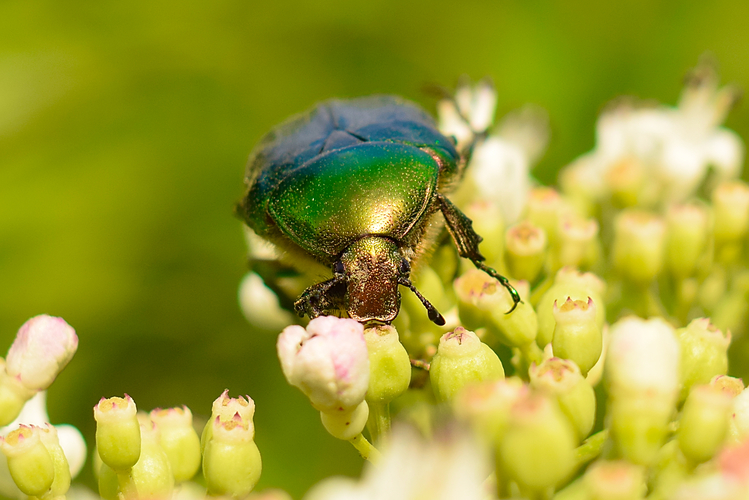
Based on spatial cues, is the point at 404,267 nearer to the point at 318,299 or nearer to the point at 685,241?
the point at 318,299

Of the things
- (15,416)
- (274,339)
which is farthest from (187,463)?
(274,339)

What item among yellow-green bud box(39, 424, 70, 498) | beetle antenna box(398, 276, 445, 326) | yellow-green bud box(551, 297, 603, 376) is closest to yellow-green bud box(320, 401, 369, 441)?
beetle antenna box(398, 276, 445, 326)

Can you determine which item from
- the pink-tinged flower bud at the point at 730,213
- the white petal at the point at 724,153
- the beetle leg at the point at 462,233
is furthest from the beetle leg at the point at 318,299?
the white petal at the point at 724,153

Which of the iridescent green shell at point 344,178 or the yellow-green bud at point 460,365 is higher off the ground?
the iridescent green shell at point 344,178

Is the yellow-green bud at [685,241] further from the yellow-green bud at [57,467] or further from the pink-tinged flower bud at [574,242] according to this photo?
the yellow-green bud at [57,467]

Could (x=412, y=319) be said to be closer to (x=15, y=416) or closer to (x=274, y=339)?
(x=15, y=416)

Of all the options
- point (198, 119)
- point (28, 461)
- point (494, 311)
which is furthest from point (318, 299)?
point (198, 119)

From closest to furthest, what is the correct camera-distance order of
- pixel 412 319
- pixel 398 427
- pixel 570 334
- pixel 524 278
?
pixel 398 427, pixel 570 334, pixel 412 319, pixel 524 278
